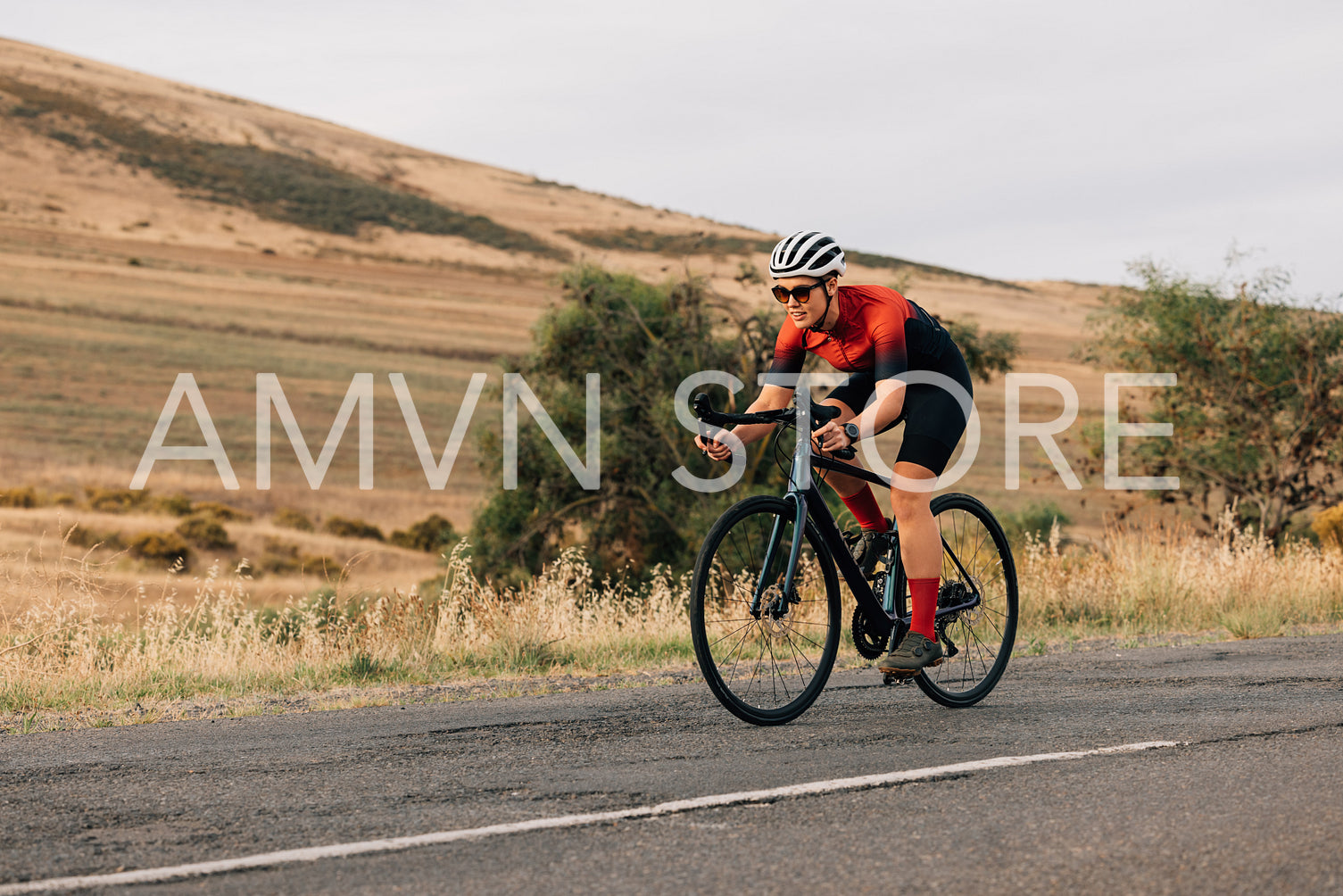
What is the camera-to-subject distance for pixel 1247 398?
22.6 m

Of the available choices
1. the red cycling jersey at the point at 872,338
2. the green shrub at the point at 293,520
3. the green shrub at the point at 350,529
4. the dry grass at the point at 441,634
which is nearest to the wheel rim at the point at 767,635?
the red cycling jersey at the point at 872,338

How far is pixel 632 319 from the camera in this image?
24.5 metres

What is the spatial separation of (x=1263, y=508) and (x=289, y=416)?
42.5 m

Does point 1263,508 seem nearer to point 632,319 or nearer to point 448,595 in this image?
point 632,319

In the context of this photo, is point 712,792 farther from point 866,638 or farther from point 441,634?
point 441,634

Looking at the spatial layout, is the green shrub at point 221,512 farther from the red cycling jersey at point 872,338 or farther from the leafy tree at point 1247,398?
the red cycling jersey at point 872,338

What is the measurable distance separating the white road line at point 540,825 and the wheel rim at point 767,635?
3.42 feet

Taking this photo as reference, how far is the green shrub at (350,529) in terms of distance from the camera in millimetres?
39562

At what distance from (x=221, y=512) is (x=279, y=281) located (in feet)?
177

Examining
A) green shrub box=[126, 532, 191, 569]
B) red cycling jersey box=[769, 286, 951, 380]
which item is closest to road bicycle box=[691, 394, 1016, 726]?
red cycling jersey box=[769, 286, 951, 380]

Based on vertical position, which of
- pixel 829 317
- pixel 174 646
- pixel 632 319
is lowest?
pixel 174 646

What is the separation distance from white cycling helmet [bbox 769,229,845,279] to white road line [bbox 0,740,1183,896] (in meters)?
2.33

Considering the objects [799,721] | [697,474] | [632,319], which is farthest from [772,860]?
[632,319]

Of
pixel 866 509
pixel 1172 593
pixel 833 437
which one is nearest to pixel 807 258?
pixel 833 437
